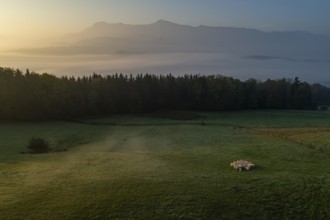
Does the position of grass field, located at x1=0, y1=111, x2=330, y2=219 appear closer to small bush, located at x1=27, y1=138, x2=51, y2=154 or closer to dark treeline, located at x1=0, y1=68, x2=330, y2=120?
small bush, located at x1=27, y1=138, x2=51, y2=154

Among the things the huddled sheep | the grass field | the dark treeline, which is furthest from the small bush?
the dark treeline

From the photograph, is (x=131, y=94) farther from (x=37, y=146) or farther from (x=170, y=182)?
(x=170, y=182)

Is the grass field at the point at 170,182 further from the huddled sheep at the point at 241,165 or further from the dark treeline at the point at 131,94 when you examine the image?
the dark treeline at the point at 131,94

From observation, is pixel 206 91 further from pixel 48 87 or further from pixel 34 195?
pixel 34 195

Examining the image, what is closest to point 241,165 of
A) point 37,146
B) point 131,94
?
point 37,146

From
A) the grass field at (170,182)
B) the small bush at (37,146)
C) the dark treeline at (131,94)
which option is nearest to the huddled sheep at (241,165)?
the grass field at (170,182)

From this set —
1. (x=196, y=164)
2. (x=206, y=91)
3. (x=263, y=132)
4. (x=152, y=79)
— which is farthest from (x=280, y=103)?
(x=196, y=164)
